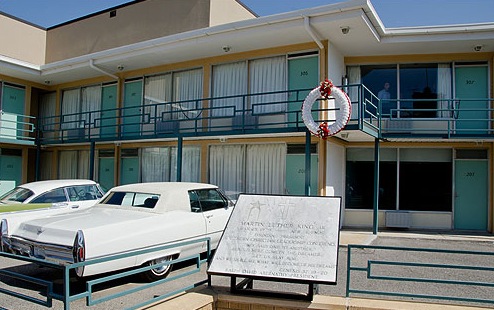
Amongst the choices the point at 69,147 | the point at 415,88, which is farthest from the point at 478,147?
the point at 69,147

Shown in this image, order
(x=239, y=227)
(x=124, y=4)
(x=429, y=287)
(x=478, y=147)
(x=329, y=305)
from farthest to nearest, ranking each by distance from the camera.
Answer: (x=124, y=4)
(x=478, y=147)
(x=429, y=287)
(x=239, y=227)
(x=329, y=305)

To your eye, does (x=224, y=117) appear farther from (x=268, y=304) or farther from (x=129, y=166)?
(x=268, y=304)

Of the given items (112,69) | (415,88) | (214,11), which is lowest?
(415,88)

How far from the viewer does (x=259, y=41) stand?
37.6 ft

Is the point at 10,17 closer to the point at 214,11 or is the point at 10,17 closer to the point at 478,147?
the point at 214,11

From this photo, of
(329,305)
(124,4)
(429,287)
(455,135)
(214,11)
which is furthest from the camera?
(124,4)

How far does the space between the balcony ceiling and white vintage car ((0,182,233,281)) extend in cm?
490

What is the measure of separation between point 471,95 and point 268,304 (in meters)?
10.6

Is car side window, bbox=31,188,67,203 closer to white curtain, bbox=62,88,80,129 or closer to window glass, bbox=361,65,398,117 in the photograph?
white curtain, bbox=62,88,80,129

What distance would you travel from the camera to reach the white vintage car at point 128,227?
5.44m

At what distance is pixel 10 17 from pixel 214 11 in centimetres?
871

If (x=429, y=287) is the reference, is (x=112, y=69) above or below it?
above

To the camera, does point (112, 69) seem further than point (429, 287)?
Yes

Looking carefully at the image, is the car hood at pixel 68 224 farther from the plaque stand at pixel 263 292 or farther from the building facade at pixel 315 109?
the building facade at pixel 315 109
